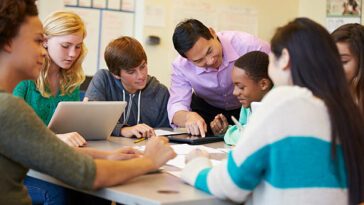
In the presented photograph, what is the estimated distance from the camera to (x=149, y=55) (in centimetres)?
418

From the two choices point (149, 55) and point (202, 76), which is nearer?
point (202, 76)

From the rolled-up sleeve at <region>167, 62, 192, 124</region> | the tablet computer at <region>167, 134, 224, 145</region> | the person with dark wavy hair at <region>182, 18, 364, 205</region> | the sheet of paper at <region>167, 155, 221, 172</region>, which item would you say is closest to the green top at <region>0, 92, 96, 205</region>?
the person with dark wavy hair at <region>182, 18, 364, 205</region>

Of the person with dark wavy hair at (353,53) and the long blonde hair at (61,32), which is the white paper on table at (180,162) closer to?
the person with dark wavy hair at (353,53)

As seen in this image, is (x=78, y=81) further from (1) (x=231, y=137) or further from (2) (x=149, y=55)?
(2) (x=149, y=55)

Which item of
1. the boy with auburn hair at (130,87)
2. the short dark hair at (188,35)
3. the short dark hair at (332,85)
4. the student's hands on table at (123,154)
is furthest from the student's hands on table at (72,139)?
the short dark hair at (332,85)

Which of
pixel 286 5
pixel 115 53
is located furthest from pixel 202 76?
pixel 286 5

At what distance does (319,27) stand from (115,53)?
4.72ft

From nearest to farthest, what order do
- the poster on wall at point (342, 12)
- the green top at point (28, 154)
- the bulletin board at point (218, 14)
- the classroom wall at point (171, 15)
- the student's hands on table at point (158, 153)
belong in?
the green top at point (28, 154) < the student's hands on table at point (158, 153) < the classroom wall at point (171, 15) < the bulletin board at point (218, 14) < the poster on wall at point (342, 12)

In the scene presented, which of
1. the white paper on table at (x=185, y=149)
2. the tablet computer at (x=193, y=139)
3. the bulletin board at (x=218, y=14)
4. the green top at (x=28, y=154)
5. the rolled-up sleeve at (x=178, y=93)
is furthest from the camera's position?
the bulletin board at (x=218, y=14)

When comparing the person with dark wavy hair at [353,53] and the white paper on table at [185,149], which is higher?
the person with dark wavy hair at [353,53]

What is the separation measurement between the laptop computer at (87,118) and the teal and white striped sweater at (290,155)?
36.6 inches

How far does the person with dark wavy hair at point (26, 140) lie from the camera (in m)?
1.19

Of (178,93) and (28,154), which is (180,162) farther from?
(178,93)

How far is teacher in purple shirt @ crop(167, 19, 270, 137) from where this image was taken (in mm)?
2586
